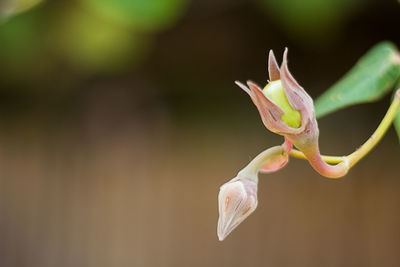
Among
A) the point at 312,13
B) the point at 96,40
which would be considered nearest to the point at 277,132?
the point at 312,13

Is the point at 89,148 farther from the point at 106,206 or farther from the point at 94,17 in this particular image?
the point at 94,17

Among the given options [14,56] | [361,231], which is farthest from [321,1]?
[14,56]

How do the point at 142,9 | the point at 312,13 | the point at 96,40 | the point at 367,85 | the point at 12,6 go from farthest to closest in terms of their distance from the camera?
1. the point at 96,40
2. the point at 312,13
3. the point at 142,9
4. the point at 12,6
5. the point at 367,85

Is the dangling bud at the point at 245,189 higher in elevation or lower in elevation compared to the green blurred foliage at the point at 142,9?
lower

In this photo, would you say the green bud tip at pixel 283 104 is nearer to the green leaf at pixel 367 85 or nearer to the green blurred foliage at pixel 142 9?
the green leaf at pixel 367 85

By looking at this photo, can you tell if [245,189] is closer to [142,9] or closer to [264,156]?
[264,156]

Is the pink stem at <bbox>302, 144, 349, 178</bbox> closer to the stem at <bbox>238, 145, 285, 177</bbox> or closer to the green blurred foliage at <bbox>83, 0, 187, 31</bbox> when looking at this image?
the stem at <bbox>238, 145, 285, 177</bbox>

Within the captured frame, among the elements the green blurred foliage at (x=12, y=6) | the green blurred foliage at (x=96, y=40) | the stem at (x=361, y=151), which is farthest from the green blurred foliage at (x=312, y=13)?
the stem at (x=361, y=151)

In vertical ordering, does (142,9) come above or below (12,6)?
above
